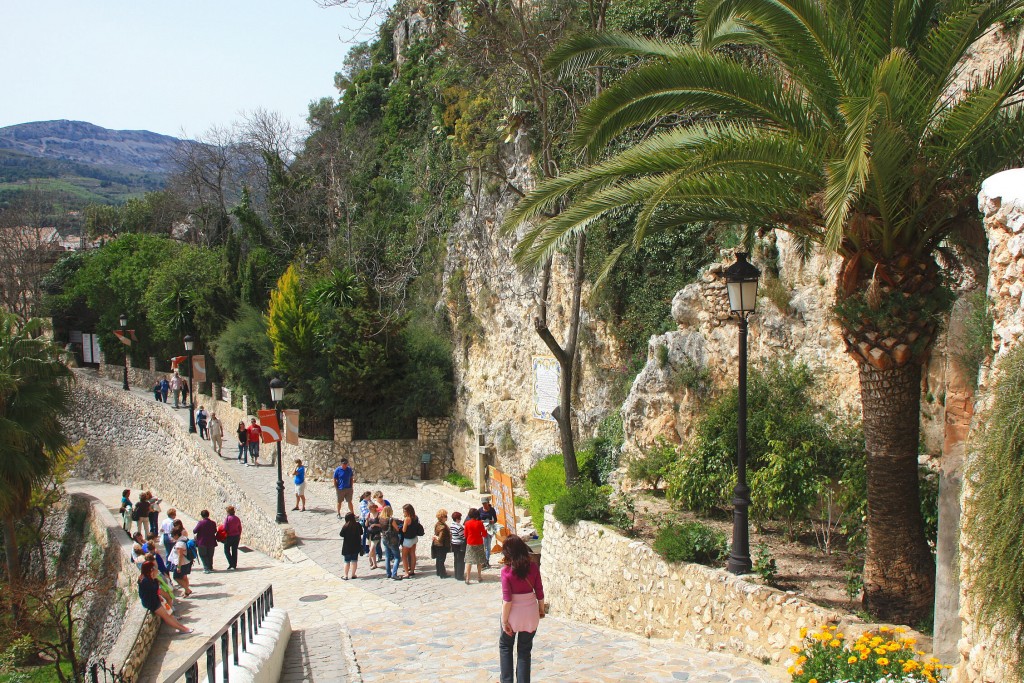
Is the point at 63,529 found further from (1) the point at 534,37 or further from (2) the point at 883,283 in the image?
(2) the point at 883,283

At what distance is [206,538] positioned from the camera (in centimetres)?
1509

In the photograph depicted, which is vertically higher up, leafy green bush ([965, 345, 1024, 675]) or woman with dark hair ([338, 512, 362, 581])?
leafy green bush ([965, 345, 1024, 675])

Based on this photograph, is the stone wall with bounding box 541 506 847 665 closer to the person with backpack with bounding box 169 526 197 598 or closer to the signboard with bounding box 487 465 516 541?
the signboard with bounding box 487 465 516 541

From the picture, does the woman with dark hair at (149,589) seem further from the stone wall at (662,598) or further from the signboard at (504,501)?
the stone wall at (662,598)

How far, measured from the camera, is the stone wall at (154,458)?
19644 mm

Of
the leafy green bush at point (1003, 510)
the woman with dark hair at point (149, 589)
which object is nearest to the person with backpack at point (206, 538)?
the woman with dark hair at point (149, 589)

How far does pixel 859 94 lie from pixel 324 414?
2023 cm

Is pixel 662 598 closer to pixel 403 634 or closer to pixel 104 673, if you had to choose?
pixel 403 634

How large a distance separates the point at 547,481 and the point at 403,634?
6.30 m

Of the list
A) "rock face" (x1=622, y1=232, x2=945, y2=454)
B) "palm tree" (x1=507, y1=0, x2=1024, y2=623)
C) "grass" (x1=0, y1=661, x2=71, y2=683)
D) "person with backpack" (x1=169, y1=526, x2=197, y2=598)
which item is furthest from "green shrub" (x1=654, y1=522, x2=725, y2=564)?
"grass" (x1=0, y1=661, x2=71, y2=683)

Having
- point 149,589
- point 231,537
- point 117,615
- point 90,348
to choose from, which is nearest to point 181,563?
point 231,537

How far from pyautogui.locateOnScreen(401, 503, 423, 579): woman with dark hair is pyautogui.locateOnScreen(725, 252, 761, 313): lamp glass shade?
287 inches

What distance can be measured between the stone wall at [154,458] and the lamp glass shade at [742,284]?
470 inches

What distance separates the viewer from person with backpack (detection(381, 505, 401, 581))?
13.4m
